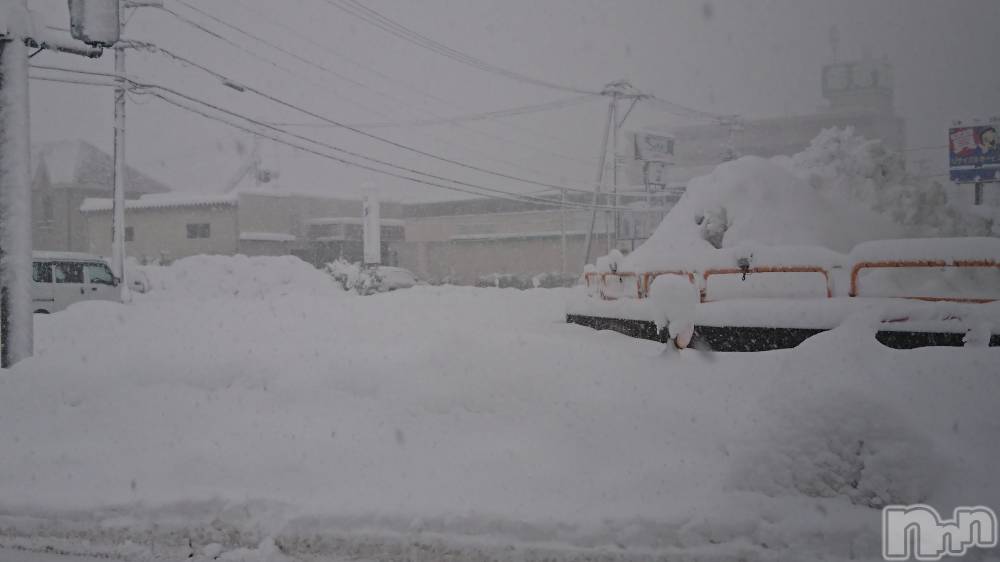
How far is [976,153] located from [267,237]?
35.9 m

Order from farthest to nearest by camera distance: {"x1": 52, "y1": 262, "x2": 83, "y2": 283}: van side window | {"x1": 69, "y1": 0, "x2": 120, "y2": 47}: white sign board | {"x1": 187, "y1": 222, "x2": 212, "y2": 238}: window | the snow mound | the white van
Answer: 1. {"x1": 187, "y1": 222, "x2": 212, "y2": 238}: window
2. the snow mound
3. {"x1": 52, "y1": 262, "x2": 83, "y2": 283}: van side window
4. the white van
5. {"x1": 69, "y1": 0, "x2": 120, "y2": 47}: white sign board

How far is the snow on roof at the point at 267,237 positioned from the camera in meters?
42.2

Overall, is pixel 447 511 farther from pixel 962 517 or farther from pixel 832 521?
pixel 962 517

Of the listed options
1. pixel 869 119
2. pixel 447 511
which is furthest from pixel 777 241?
pixel 869 119

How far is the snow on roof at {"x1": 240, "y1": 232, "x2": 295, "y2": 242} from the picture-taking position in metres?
42.2

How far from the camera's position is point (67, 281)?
18250 mm

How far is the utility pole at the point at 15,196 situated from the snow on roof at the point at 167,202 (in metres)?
35.3

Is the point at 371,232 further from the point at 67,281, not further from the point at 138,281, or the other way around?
the point at 67,281

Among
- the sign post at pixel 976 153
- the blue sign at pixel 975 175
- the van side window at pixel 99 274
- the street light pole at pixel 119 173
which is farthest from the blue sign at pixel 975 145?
the van side window at pixel 99 274

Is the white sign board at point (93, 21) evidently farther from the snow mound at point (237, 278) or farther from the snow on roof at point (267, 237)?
the snow on roof at point (267, 237)

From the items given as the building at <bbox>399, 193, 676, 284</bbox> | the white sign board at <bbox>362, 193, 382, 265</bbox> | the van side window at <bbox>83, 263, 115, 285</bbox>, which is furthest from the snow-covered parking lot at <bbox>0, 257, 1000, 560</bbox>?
the building at <bbox>399, 193, 676, 284</bbox>

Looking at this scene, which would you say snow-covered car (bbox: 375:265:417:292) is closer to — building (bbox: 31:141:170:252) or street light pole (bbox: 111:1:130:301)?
street light pole (bbox: 111:1:130:301)

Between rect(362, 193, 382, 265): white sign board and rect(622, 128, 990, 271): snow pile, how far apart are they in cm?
2366

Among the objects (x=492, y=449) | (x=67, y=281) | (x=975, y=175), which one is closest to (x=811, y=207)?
(x=492, y=449)
